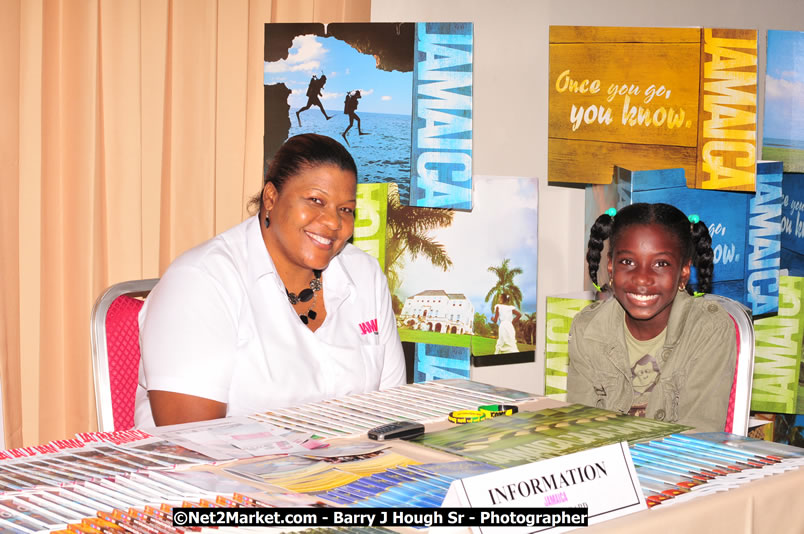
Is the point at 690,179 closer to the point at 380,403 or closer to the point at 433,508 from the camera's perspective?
the point at 380,403

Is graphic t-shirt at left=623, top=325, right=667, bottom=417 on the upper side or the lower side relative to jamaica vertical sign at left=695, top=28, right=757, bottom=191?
lower

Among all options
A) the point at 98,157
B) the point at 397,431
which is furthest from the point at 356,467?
the point at 98,157

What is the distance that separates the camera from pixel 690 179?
3.31 meters

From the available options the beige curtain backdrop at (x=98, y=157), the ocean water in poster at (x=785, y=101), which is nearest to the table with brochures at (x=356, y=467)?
the beige curtain backdrop at (x=98, y=157)

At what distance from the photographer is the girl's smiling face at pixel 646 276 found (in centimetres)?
251

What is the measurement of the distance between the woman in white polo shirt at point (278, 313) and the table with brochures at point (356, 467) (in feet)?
1.08

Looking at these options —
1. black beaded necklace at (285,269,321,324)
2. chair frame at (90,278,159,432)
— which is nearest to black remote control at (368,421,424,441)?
black beaded necklace at (285,269,321,324)

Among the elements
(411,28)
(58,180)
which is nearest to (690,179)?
(411,28)

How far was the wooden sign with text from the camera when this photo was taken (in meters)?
3.29

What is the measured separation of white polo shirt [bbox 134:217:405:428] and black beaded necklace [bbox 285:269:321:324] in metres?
0.03

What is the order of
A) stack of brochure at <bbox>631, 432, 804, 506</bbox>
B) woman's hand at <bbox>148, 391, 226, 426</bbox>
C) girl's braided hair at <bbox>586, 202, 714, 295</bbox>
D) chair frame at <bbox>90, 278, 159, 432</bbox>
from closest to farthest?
stack of brochure at <bbox>631, 432, 804, 506</bbox> → woman's hand at <bbox>148, 391, 226, 426</bbox> → chair frame at <bbox>90, 278, 159, 432</bbox> → girl's braided hair at <bbox>586, 202, 714, 295</bbox>

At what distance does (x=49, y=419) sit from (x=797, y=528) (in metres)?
2.48

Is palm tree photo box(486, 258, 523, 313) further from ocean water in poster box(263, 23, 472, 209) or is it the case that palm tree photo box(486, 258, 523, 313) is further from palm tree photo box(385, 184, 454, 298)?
ocean water in poster box(263, 23, 472, 209)

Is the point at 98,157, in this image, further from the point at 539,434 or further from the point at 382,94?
the point at 539,434
